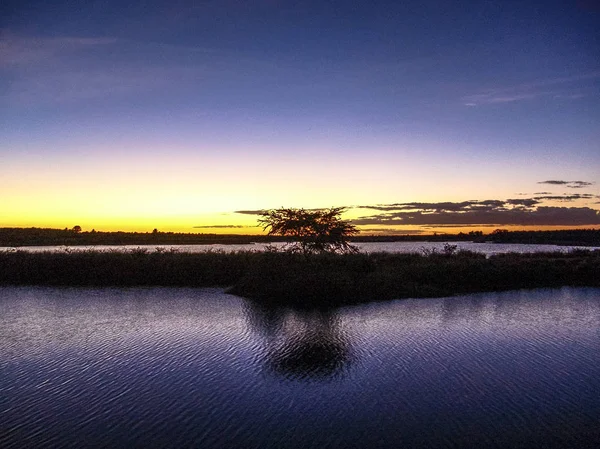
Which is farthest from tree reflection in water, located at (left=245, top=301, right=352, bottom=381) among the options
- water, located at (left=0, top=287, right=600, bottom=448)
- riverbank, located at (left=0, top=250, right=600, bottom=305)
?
riverbank, located at (left=0, top=250, right=600, bottom=305)

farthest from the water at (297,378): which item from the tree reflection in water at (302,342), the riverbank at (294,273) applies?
the riverbank at (294,273)

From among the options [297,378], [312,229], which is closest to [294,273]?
[312,229]

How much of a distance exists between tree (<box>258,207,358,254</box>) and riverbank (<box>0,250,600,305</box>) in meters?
0.93

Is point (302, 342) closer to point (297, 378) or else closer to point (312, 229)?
point (297, 378)

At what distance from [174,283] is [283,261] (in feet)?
30.1

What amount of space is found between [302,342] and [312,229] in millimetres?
15222

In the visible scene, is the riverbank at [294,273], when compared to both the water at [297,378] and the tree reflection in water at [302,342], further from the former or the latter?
the water at [297,378]

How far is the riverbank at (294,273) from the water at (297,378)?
411 centimetres

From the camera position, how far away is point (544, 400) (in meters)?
11.1

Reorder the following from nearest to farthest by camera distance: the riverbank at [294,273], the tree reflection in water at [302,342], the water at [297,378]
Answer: the water at [297,378] < the tree reflection in water at [302,342] < the riverbank at [294,273]

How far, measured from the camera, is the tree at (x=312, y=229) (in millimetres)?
31188

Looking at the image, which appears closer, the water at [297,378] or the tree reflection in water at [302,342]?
the water at [297,378]

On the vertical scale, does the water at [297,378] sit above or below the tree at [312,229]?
below

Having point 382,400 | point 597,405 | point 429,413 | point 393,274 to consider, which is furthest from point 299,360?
point 393,274
